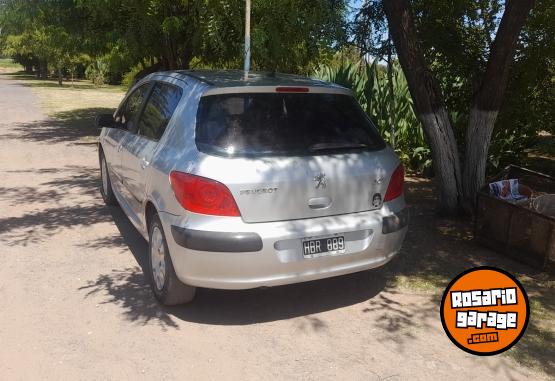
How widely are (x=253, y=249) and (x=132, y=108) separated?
109 inches

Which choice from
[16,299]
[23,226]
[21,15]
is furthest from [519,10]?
[21,15]

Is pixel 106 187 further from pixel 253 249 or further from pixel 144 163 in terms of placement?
pixel 253 249

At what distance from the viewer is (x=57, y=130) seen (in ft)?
49.3

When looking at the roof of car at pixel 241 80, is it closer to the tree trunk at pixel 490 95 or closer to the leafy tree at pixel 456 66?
the leafy tree at pixel 456 66

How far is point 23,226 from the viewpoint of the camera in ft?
20.1

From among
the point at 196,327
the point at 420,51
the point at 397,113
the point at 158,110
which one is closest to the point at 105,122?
the point at 158,110

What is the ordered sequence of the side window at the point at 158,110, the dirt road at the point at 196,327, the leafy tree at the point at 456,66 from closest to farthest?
the dirt road at the point at 196,327 → the side window at the point at 158,110 → the leafy tree at the point at 456,66

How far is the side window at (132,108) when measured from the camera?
535 centimetres

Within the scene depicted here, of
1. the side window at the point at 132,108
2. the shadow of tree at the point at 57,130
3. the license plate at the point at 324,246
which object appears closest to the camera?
the license plate at the point at 324,246

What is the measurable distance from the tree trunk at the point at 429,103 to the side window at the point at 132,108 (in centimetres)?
275

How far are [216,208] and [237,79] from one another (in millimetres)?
1300

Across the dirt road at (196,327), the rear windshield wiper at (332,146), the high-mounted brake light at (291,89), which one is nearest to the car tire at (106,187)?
the dirt road at (196,327)

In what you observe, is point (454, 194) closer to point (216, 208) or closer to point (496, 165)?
point (496, 165)

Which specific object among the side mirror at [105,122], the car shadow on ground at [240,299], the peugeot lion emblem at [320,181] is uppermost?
the side mirror at [105,122]
